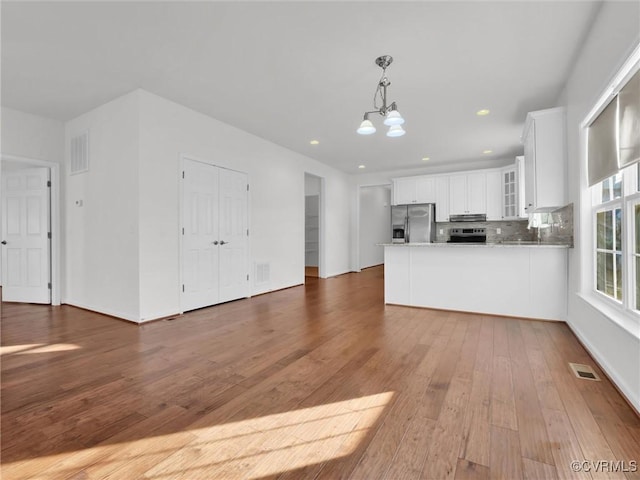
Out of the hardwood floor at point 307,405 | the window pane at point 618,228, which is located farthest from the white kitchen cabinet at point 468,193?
the window pane at point 618,228

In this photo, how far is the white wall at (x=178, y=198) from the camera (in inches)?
154

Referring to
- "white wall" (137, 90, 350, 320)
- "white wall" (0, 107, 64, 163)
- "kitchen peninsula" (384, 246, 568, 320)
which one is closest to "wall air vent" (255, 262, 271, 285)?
"white wall" (137, 90, 350, 320)

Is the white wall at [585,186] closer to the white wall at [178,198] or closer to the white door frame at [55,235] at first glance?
the white wall at [178,198]

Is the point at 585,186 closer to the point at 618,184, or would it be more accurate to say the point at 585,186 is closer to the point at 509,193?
the point at 618,184

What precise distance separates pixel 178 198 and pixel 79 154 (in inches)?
71.9

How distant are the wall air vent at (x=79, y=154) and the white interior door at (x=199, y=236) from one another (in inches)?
60.2

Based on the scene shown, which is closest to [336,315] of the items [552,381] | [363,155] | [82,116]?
[552,381]

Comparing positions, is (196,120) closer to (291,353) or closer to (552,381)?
(291,353)

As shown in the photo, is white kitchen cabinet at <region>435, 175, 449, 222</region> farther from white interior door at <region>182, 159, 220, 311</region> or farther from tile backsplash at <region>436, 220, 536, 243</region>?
white interior door at <region>182, 159, 220, 311</region>

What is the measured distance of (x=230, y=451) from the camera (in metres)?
1.55

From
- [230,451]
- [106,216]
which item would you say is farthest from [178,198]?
[230,451]

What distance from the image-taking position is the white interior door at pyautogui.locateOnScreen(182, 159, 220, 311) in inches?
172

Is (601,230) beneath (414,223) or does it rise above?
beneath

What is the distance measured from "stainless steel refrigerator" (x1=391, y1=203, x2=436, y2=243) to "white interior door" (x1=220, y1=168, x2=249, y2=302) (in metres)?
4.25
